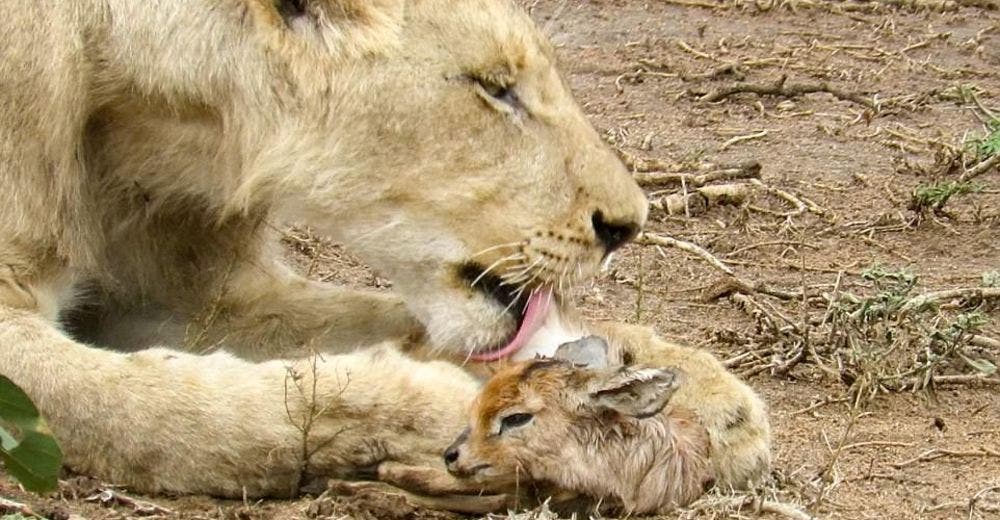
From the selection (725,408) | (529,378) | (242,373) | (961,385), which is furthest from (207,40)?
(961,385)

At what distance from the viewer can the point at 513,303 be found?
13.0 feet

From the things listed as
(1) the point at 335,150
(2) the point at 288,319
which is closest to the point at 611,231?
(1) the point at 335,150

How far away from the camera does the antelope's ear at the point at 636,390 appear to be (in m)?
3.43

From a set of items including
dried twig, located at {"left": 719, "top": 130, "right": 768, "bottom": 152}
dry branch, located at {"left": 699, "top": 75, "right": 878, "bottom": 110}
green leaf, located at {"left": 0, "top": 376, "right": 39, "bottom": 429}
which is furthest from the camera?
dry branch, located at {"left": 699, "top": 75, "right": 878, "bottom": 110}

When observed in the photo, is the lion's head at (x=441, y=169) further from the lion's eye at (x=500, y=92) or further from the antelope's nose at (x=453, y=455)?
the antelope's nose at (x=453, y=455)

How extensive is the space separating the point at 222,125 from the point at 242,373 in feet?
2.01

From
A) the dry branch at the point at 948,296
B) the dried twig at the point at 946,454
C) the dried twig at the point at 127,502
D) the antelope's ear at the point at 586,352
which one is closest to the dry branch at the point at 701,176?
the dry branch at the point at 948,296

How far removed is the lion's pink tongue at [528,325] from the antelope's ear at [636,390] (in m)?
0.47

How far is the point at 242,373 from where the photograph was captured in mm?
3678

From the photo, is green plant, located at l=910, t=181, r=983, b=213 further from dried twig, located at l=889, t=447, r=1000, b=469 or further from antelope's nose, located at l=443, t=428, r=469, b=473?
antelope's nose, located at l=443, t=428, r=469, b=473

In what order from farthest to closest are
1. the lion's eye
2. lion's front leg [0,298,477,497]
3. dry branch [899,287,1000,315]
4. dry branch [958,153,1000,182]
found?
dry branch [958,153,1000,182] < dry branch [899,287,1000,315] < the lion's eye < lion's front leg [0,298,477,497]

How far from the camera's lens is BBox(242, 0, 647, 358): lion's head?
155 inches

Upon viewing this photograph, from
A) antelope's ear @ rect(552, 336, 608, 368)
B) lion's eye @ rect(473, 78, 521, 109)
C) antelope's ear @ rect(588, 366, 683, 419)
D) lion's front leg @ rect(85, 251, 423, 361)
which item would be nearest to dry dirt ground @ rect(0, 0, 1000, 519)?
antelope's ear @ rect(588, 366, 683, 419)

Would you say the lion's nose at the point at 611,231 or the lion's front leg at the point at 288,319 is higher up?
the lion's nose at the point at 611,231
